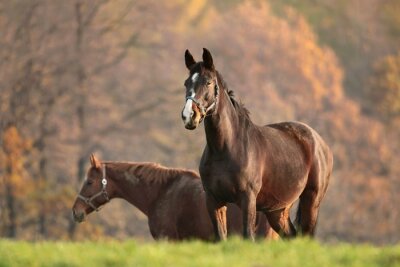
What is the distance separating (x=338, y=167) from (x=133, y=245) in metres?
52.1

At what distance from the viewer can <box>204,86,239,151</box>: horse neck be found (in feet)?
41.8

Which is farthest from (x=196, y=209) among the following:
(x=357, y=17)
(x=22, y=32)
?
(x=357, y=17)

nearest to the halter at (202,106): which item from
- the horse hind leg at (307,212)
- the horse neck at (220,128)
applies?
the horse neck at (220,128)

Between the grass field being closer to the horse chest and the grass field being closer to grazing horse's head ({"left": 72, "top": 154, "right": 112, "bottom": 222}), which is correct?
the horse chest

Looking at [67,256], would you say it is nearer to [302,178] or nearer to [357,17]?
[302,178]

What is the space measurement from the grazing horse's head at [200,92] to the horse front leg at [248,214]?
3.31ft

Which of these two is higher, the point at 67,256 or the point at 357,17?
the point at 357,17

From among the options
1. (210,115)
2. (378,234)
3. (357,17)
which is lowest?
(378,234)

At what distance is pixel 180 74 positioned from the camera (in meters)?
57.6

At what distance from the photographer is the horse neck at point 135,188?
16.6m

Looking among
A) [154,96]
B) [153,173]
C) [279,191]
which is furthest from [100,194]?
A: [154,96]

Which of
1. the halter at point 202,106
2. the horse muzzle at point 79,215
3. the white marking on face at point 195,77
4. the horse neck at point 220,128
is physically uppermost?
the white marking on face at point 195,77

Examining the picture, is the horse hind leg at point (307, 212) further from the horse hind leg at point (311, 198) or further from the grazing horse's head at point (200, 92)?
the grazing horse's head at point (200, 92)

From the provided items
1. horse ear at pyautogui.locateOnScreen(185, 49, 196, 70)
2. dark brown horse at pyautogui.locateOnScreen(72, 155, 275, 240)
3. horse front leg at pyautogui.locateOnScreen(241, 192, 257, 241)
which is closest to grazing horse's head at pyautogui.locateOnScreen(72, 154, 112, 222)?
dark brown horse at pyautogui.locateOnScreen(72, 155, 275, 240)
